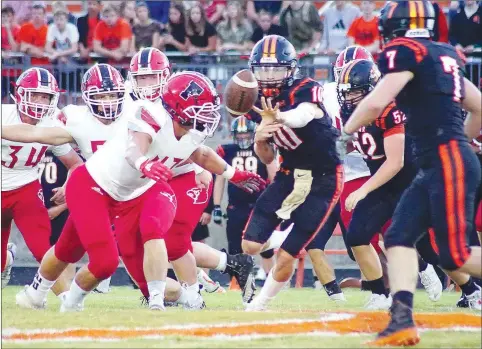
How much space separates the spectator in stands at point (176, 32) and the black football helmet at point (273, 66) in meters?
5.72

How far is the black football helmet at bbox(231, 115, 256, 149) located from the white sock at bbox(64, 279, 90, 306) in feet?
14.1

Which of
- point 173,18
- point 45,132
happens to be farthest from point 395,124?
point 173,18

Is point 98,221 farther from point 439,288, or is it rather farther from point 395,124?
point 439,288

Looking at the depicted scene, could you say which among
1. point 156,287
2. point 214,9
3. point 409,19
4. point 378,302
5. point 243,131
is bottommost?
point 378,302

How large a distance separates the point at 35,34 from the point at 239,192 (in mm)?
3762

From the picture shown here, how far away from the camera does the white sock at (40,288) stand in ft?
22.4

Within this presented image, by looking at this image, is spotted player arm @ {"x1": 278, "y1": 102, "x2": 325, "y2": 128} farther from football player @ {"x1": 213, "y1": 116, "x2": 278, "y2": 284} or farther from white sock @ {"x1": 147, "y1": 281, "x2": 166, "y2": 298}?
football player @ {"x1": 213, "y1": 116, "x2": 278, "y2": 284}

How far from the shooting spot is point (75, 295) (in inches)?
257

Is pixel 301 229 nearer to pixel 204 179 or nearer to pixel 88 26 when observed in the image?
pixel 204 179

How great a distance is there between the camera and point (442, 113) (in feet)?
17.1

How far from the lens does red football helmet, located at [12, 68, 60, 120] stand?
763cm

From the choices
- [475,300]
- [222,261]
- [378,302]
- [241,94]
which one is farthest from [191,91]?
[475,300]

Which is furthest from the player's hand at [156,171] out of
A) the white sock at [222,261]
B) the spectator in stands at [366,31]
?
the spectator in stands at [366,31]

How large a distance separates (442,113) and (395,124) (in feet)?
5.77
